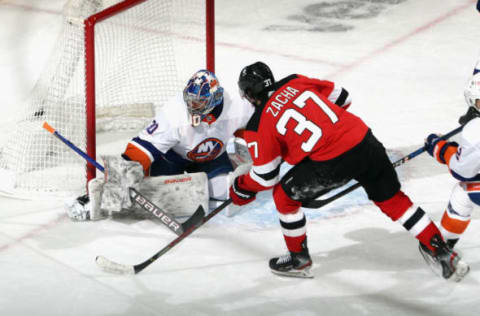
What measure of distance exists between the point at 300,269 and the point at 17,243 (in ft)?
3.99

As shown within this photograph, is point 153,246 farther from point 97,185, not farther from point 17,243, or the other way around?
point 17,243

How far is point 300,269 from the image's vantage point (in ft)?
9.96

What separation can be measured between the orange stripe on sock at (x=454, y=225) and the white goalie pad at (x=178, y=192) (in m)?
1.05

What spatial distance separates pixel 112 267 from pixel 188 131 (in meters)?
0.69

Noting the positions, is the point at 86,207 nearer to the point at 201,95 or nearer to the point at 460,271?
the point at 201,95

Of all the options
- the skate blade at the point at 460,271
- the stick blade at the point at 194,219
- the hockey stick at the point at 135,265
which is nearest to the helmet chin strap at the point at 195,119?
the stick blade at the point at 194,219

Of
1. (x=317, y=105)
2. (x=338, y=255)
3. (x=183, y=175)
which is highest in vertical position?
(x=317, y=105)

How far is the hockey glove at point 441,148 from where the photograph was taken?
294 cm

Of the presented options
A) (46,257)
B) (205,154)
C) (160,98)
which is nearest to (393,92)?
(160,98)

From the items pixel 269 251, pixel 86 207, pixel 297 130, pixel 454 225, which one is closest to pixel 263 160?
pixel 297 130

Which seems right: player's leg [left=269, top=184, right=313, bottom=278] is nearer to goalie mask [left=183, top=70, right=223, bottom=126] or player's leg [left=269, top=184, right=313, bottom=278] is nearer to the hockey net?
goalie mask [left=183, top=70, right=223, bottom=126]

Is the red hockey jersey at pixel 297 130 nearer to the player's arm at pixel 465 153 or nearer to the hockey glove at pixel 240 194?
the hockey glove at pixel 240 194

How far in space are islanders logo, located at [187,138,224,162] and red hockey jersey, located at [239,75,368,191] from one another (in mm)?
670

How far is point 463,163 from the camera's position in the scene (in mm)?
2805
